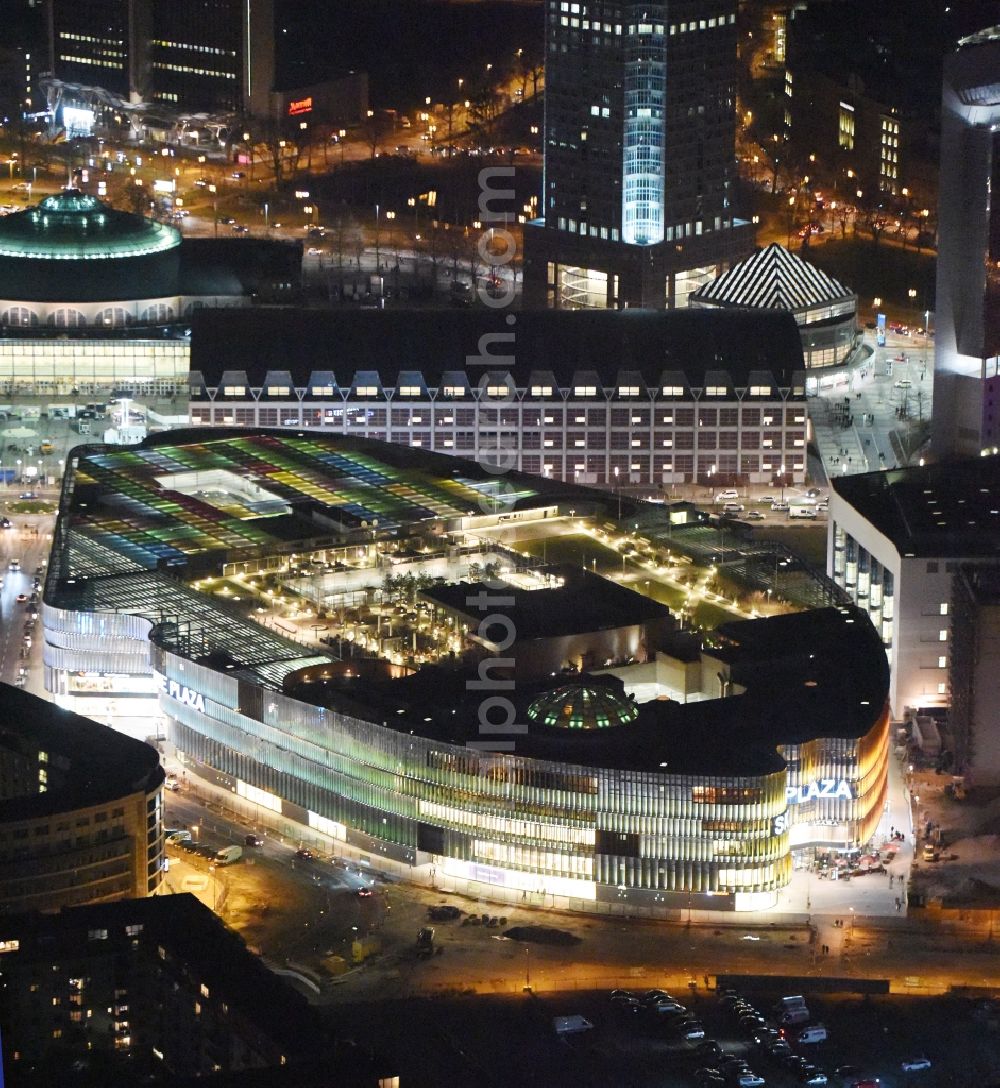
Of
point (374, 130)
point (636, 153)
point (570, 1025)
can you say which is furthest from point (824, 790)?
point (374, 130)

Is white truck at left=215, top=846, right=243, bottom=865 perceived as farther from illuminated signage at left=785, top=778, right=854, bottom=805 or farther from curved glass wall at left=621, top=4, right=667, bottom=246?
curved glass wall at left=621, top=4, right=667, bottom=246

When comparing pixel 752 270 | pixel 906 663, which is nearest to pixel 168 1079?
pixel 906 663

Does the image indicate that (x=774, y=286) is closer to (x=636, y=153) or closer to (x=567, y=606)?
(x=636, y=153)

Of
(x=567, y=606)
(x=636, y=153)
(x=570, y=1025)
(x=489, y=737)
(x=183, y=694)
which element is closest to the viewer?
(x=570, y=1025)

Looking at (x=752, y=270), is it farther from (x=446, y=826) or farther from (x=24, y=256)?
(x=446, y=826)

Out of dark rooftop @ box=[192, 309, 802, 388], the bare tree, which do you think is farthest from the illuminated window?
dark rooftop @ box=[192, 309, 802, 388]
